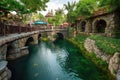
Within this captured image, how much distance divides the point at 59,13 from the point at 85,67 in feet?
144

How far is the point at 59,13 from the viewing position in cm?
5841

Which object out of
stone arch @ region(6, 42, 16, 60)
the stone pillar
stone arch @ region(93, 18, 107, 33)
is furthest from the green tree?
stone arch @ region(93, 18, 107, 33)

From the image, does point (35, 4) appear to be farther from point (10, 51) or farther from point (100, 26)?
point (100, 26)

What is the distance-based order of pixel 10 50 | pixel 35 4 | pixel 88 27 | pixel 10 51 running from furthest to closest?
1. pixel 88 27
2. pixel 35 4
3. pixel 10 50
4. pixel 10 51

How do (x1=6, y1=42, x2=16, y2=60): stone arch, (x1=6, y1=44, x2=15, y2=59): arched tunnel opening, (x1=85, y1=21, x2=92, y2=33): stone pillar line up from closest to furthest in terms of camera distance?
1. (x1=6, y1=42, x2=16, y2=60): stone arch
2. (x1=6, y1=44, x2=15, y2=59): arched tunnel opening
3. (x1=85, y1=21, x2=92, y2=33): stone pillar

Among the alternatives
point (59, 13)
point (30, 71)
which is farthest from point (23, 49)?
point (59, 13)

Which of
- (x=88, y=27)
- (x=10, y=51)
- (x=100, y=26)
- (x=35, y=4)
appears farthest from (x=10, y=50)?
(x=100, y=26)

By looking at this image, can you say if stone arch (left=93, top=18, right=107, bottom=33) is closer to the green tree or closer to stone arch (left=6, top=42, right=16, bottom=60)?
the green tree

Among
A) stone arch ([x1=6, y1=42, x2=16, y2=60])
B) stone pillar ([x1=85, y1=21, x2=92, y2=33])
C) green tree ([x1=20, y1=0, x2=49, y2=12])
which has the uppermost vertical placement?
green tree ([x1=20, y1=0, x2=49, y2=12])

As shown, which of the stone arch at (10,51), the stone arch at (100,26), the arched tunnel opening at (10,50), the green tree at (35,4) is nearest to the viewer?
the stone arch at (10,51)

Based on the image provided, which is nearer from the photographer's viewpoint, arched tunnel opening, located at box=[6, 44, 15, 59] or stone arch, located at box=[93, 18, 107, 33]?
arched tunnel opening, located at box=[6, 44, 15, 59]

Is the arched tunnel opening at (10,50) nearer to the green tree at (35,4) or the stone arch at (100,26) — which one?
the green tree at (35,4)

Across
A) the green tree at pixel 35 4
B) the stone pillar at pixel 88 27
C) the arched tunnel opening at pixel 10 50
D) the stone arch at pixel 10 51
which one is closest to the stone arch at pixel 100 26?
the stone pillar at pixel 88 27

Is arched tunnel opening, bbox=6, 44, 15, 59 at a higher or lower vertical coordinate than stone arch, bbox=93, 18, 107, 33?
lower
